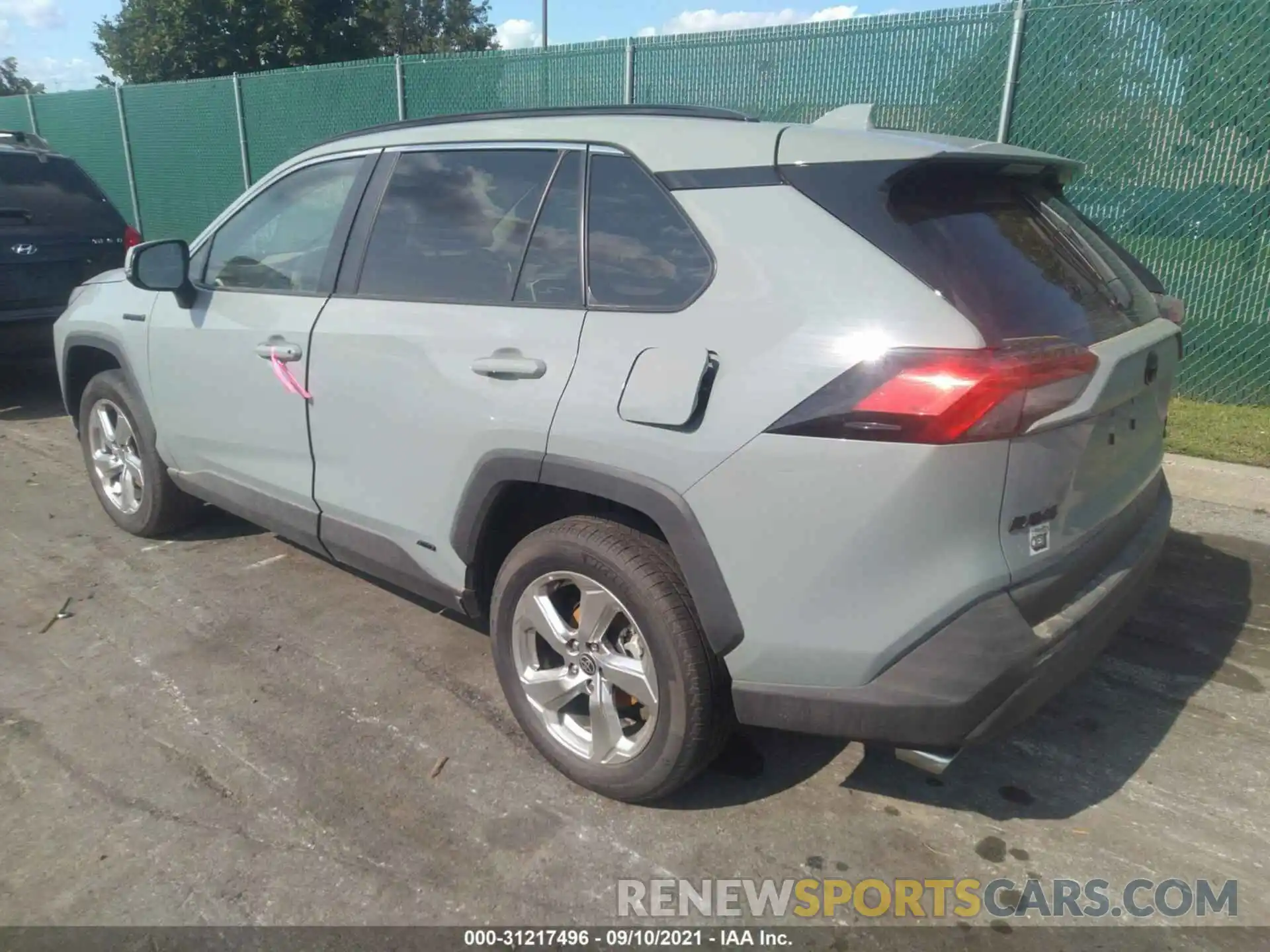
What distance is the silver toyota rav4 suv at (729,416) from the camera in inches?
86.1

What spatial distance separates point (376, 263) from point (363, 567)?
108cm

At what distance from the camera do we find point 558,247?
2.85 metres

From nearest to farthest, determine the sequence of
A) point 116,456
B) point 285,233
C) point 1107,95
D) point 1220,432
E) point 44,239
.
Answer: point 285,233
point 116,456
point 1220,432
point 1107,95
point 44,239

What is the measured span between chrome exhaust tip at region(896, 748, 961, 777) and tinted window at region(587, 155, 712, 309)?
4.10 feet

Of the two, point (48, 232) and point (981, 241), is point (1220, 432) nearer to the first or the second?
point (981, 241)

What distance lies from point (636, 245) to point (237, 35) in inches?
903

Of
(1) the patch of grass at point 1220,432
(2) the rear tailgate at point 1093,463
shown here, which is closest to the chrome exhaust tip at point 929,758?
(2) the rear tailgate at point 1093,463

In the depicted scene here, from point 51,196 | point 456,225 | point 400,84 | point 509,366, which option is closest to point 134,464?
point 456,225

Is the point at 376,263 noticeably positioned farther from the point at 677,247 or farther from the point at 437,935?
the point at 437,935

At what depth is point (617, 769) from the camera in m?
2.74

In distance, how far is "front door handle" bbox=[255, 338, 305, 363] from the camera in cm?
348

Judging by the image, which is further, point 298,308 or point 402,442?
point 298,308

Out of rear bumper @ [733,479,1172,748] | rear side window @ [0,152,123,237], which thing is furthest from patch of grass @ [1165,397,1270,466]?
rear side window @ [0,152,123,237]

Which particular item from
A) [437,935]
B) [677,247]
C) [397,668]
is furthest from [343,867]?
[677,247]
